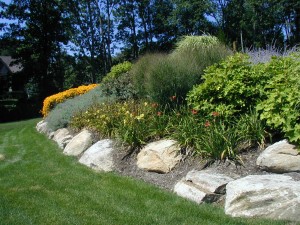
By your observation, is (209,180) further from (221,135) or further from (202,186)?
(221,135)

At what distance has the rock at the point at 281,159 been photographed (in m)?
4.31

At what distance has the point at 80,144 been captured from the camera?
296 inches

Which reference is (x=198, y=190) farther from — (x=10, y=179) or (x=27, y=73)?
(x=27, y=73)

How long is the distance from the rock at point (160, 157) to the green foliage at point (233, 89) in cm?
82

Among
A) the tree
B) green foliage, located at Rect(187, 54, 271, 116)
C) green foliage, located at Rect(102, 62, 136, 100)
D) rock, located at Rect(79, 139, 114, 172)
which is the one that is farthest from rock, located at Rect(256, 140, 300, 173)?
the tree

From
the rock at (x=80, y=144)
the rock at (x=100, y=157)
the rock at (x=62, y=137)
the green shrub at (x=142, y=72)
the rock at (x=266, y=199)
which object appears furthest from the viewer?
the rock at (x=62, y=137)

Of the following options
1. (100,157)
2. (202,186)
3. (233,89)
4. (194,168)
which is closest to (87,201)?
(202,186)

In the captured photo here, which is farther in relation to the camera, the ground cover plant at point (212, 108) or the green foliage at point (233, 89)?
the green foliage at point (233, 89)

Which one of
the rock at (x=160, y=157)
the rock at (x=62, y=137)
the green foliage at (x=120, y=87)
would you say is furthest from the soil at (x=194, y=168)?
the green foliage at (x=120, y=87)

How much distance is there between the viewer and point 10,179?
5715 mm

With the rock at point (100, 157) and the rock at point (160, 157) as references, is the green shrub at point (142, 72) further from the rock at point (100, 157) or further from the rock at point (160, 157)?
the rock at point (160, 157)

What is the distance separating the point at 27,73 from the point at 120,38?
915 cm

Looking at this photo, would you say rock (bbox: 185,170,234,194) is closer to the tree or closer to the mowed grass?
the mowed grass

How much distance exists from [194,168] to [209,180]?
67 cm
